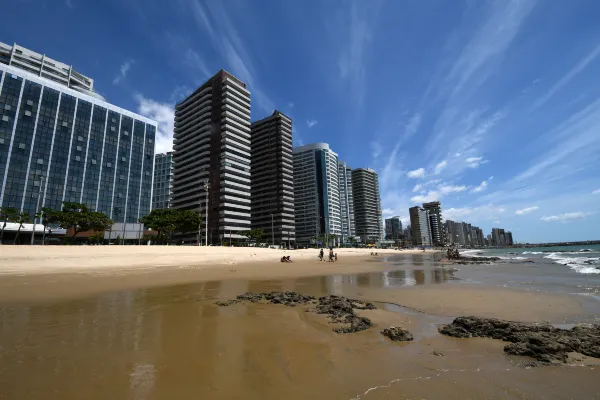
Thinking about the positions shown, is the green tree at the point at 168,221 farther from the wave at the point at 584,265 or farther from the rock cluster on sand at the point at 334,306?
the wave at the point at 584,265

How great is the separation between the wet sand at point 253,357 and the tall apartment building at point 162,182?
156 m

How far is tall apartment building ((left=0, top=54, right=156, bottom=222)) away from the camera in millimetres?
81875

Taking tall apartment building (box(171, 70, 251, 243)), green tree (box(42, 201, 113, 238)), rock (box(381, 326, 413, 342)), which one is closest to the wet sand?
rock (box(381, 326, 413, 342))

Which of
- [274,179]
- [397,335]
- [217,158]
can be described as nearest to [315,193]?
[274,179]

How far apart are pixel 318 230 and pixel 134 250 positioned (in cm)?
14199

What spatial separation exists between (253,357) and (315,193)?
17626cm

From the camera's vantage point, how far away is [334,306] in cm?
1028

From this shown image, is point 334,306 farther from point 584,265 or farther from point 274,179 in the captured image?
point 274,179

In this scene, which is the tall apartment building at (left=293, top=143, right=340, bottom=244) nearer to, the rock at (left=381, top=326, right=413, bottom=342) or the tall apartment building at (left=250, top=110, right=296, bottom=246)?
the tall apartment building at (left=250, top=110, right=296, bottom=246)

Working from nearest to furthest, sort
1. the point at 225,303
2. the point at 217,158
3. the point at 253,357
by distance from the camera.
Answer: the point at 253,357 < the point at 225,303 < the point at 217,158

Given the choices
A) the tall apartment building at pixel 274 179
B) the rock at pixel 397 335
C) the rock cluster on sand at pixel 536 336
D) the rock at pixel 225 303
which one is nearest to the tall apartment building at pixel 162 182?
the tall apartment building at pixel 274 179

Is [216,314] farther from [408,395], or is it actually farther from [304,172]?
[304,172]

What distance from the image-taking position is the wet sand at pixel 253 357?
4184 millimetres

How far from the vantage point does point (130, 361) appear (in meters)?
5.23
